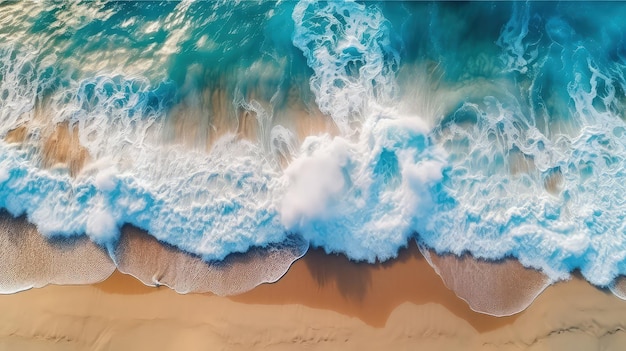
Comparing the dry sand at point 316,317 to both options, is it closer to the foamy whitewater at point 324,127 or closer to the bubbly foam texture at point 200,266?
the bubbly foam texture at point 200,266

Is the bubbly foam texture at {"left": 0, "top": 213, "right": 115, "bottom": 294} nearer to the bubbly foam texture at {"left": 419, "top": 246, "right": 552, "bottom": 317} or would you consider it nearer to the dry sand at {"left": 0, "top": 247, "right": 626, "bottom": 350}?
the dry sand at {"left": 0, "top": 247, "right": 626, "bottom": 350}

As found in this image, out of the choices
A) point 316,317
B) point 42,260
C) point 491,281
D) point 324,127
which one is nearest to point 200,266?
point 316,317

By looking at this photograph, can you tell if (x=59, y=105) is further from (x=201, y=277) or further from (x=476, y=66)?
(x=476, y=66)

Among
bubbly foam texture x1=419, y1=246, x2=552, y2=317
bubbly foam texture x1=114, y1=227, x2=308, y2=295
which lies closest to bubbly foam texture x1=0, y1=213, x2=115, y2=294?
bubbly foam texture x1=114, y1=227, x2=308, y2=295

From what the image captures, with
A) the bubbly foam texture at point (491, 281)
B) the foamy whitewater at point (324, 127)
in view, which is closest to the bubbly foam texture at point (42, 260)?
the foamy whitewater at point (324, 127)

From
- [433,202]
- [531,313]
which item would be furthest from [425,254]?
[531,313]

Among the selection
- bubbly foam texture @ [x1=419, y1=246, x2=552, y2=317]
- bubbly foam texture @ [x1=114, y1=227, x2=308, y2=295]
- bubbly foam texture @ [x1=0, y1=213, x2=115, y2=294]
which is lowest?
bubbly foam texture @ [x1=419, y1=246, x2=552, y2=317]
